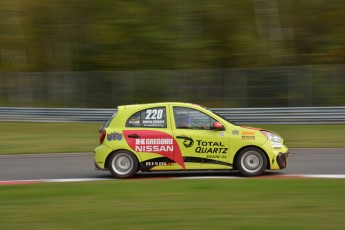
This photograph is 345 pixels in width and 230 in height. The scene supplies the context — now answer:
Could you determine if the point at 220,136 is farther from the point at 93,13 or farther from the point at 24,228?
the point at 93,13

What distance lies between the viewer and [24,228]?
834cm

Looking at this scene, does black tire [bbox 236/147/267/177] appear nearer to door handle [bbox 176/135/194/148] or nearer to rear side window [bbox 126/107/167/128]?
door handle [bbox 176/135/194/148]

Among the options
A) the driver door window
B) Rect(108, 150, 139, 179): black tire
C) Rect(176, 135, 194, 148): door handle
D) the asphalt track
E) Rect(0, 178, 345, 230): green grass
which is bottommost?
Rect(0, 178, 345, 230): green grass

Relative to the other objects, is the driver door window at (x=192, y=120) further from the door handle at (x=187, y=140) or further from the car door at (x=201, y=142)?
the door handle at (x=187, y=140)

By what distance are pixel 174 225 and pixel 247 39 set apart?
1140 inches

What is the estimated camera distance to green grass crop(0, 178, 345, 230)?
27.6 ft

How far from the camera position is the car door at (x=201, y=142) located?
43.1 ft

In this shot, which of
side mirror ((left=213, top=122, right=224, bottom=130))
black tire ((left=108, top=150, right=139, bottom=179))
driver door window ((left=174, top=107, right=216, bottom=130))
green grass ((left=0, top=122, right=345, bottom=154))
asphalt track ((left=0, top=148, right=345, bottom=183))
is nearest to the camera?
side mirror ((left=213, top=122, right=224, bottom=130))

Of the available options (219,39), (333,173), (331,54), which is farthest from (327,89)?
(333,173)

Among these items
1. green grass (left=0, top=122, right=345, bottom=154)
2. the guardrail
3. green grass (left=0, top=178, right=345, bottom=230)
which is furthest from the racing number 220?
the guardrail

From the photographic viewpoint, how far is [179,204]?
977cm

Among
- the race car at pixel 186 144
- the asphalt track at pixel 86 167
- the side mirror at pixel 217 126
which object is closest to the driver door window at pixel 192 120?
the race car at pixel 186 144

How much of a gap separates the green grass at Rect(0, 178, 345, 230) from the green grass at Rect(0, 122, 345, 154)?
8.14 m

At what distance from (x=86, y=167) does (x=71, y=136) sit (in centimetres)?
868
